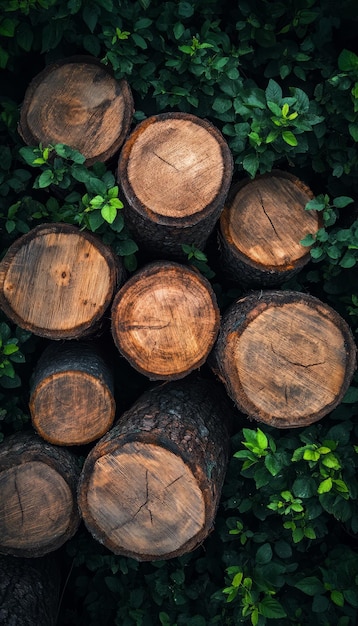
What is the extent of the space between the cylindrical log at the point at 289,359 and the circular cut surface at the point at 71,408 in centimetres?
59

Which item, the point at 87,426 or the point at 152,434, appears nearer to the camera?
the point at 152,434

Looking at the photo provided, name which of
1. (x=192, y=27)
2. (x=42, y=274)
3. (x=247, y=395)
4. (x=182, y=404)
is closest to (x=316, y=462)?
(x=247, y=395)

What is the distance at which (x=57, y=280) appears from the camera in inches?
90.0

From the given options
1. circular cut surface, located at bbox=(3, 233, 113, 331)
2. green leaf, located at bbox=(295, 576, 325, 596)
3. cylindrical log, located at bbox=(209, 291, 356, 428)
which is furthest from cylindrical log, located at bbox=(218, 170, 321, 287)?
green leaf, located at bbox=(295, 576, 325, 596)

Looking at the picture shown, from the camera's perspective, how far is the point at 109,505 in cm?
222

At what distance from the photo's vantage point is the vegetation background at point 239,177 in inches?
90.4

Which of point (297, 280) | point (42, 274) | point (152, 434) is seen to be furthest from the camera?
point (297, 280)

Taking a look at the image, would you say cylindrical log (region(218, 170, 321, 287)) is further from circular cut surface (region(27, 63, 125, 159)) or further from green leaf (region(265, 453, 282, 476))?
green leaf (region(265, 453, 282, 476))

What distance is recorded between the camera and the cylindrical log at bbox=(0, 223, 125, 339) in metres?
2.29

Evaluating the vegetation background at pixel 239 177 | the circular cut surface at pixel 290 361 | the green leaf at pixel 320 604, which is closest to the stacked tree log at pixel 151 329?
the circular cut surface at pixel 290 361

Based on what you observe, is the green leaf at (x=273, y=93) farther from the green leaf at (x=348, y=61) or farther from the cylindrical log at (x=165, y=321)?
the cylindrical log at (x=165, y=321)

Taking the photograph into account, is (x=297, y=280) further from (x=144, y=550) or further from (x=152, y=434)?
(x=144, y=550)

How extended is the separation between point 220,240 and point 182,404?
0.77 meters

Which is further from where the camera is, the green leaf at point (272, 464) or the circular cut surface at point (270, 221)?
the circular cut surface at point (270, 221)
